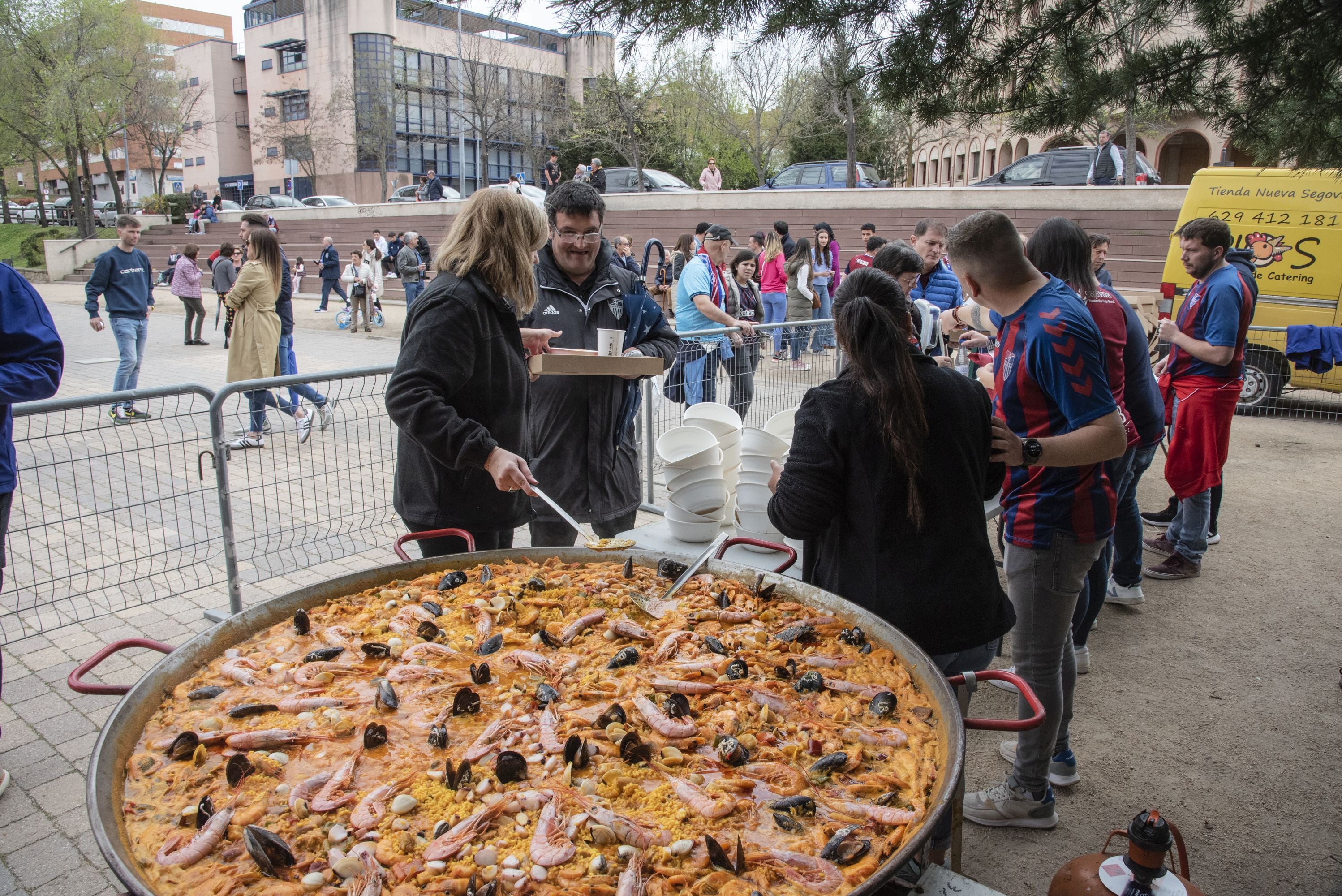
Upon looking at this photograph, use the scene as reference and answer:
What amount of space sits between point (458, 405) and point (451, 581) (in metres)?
0.67

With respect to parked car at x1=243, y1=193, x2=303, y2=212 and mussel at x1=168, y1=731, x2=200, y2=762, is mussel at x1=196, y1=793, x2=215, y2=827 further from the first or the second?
parked car at x1=243, y1=193, x2=303, y2=212

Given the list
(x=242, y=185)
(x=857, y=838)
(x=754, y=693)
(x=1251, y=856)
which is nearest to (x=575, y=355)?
(x=754, y=693)

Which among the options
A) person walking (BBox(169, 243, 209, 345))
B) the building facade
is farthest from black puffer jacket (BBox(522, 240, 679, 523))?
the building facade

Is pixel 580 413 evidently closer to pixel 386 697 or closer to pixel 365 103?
pixel 386 697

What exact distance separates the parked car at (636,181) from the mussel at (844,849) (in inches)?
1134

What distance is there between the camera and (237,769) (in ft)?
6.14

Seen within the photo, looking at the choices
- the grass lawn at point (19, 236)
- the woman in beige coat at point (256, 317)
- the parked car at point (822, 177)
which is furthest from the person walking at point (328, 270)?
the grass lawn at point (19, 236)

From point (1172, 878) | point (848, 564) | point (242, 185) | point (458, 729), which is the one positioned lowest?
point (1172, 878)

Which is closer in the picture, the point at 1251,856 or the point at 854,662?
the point at 854,662

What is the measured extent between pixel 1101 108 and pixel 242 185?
68451 millimetres

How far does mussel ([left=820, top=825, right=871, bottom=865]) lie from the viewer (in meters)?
1.65

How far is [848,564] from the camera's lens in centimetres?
253

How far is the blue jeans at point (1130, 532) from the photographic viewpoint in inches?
197

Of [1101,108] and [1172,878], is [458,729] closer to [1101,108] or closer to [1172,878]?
[1172,878]
